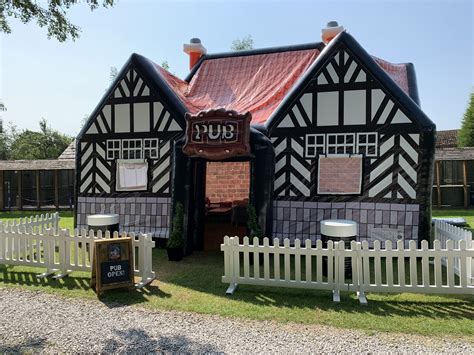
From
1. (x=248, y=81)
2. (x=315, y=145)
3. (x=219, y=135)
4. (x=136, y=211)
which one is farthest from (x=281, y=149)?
(x=136, y=211)

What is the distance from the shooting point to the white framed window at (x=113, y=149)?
387 inches

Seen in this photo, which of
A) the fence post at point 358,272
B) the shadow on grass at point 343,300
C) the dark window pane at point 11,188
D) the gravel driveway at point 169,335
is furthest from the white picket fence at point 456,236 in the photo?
the dark window pane at point 11,188

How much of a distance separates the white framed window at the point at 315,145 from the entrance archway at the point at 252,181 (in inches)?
38.7

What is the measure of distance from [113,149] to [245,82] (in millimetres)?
4467

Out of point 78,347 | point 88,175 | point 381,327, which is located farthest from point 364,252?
point 88,175

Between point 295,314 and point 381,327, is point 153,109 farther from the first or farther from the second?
point 381,327

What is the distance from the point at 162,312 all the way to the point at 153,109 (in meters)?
6.09

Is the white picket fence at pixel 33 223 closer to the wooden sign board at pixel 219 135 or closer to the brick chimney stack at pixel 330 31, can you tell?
the wooden sign board at pixel 219 135

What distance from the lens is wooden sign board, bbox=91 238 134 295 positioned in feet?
18.1

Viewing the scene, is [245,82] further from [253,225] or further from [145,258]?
[145,258]

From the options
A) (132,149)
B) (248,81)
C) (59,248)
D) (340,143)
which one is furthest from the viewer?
(248,81)

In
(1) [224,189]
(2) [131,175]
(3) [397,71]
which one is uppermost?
(3) [397,71]

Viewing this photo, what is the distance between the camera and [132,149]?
9680 mm

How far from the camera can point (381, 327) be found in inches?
168
